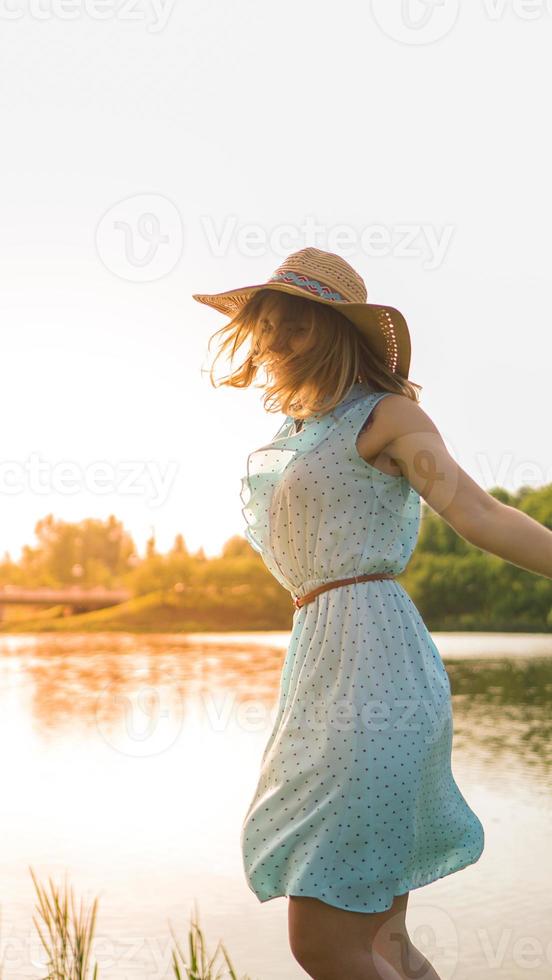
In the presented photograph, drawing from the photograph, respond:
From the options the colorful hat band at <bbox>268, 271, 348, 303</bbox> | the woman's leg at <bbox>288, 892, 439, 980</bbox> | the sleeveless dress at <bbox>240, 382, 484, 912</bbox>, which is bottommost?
the woman's leg at <bbox>288, 892, 439, 980</bbox>

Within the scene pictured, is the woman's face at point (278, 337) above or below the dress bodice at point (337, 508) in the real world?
above

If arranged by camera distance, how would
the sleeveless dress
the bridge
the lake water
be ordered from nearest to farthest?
the sleeveless dress → the lake water → the bridge

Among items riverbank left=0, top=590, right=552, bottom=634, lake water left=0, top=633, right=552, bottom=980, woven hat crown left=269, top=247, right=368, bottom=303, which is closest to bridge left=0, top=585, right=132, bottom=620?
riverbank left=0, top=590, right=552, bottom=634

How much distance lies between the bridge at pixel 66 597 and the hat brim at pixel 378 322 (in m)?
20.8

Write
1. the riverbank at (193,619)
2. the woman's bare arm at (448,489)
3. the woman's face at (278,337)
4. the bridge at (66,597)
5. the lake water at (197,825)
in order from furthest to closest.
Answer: the bridge at (66,597)
the riverbank at (193,619)
the lake water at (197,825)
the woman's face at (278,337)
the woman's bare arm at (448,489)

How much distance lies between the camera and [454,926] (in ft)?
19.2

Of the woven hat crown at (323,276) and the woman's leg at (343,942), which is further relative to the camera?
the woven hat crown at (323,276)

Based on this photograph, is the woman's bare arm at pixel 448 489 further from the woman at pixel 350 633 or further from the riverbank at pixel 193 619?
the riverbank at pixel 193 619

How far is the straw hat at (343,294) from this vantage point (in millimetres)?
1548

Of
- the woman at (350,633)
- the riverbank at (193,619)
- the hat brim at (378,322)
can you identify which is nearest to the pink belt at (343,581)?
the woman at (350,633)

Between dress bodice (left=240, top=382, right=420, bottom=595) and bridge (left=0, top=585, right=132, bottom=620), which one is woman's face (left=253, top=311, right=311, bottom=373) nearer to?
dress bodice (left=240, top=382, right=420, bottom=595)

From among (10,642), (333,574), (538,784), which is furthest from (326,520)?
(10,642)

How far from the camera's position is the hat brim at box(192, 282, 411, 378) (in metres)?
1.54

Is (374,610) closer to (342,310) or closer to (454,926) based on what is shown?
(342,310)
